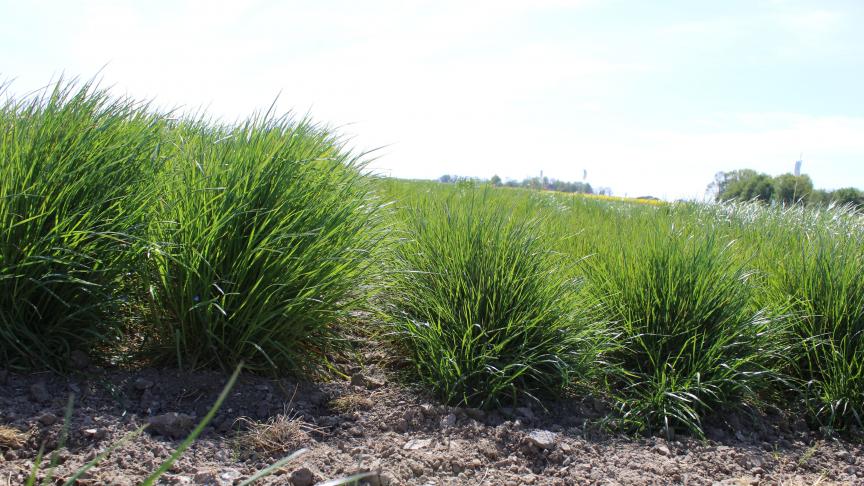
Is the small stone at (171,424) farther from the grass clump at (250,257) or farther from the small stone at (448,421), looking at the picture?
the small stone at (448,421)

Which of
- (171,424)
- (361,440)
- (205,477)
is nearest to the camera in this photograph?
(205,477)

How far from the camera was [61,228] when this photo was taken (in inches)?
83.7

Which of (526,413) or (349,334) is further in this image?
(349,334)

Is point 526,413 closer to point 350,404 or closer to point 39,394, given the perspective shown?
point 350,404

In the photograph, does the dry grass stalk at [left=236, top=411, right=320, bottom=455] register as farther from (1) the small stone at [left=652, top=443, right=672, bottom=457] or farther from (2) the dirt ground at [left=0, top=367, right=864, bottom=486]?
(1) the small stone at [left=652, top=443, right=672, bottom=457]

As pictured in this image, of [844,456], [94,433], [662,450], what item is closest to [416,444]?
[662,450]

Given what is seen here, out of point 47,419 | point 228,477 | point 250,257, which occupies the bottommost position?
point 228,477

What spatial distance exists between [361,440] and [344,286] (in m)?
0.62

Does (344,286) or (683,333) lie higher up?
(344,286)

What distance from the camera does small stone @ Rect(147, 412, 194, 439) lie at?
2020 mm

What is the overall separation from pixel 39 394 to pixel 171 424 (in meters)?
0.46

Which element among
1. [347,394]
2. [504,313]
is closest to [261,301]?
[347,394]

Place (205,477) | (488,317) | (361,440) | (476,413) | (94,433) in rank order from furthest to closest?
(488,317), (476,413), (361,440), (94,433), (205,477)

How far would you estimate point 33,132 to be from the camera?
2.29m
